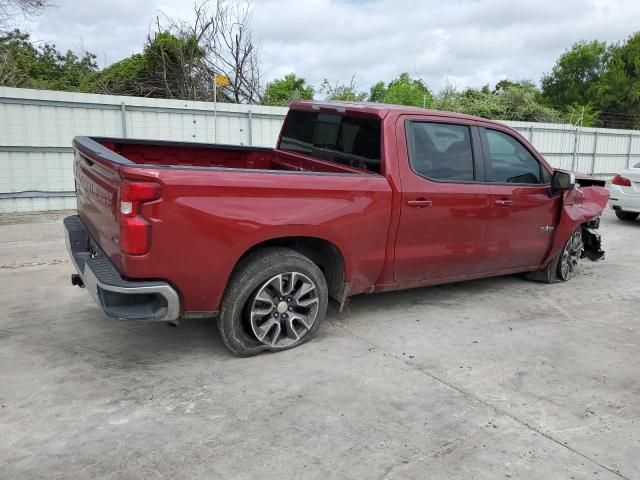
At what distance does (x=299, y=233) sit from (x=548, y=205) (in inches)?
116

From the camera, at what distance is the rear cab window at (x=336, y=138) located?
451 centimetres

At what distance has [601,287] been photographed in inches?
Result: 245

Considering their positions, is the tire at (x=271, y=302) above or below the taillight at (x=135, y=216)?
below

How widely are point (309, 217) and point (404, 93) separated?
19.9m

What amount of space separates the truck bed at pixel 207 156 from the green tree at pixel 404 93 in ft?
50.5

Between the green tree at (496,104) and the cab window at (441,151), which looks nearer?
the cab window at (441,151)

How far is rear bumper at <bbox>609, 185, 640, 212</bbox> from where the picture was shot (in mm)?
10164

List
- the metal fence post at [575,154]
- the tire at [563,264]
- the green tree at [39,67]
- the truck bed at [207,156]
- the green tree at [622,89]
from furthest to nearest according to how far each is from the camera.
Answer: the green tree at [622,89] → the metal fence post at [575,154] → the green tree at [39,67] → the tire at [563,264] → the truck bed at [207,156]

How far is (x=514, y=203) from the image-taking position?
523 cm

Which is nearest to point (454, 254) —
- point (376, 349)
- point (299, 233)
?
point (376, 349)

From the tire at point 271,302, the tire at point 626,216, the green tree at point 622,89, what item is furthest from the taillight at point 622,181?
the green tree at point 622,89

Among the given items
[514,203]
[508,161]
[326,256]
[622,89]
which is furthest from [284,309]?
[622,89]

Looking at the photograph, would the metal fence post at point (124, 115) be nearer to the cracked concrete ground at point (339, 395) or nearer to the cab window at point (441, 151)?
the cracked concrete ground at point (339, 395)

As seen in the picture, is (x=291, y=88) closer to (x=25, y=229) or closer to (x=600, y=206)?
(x=25, y=229)
